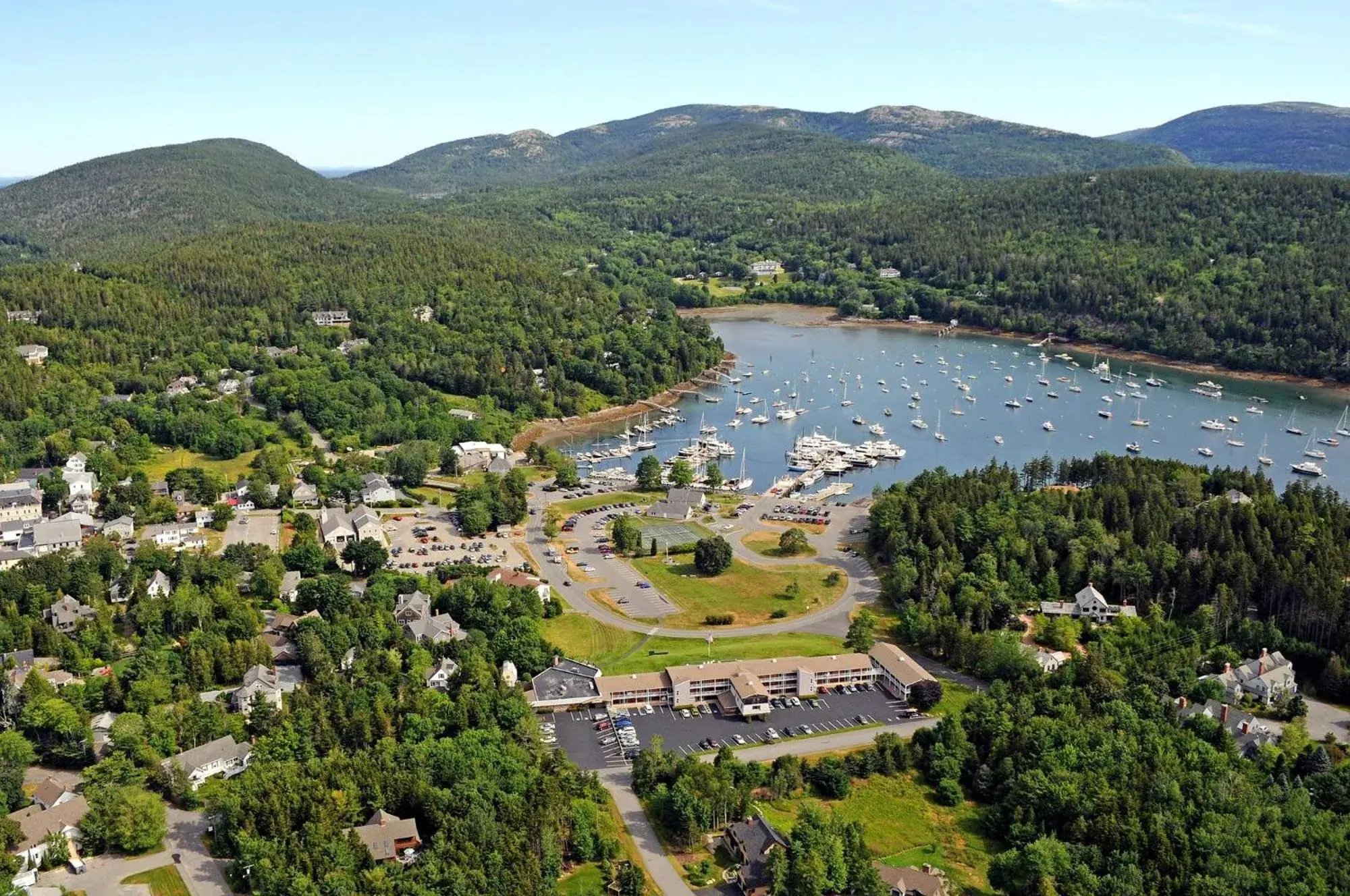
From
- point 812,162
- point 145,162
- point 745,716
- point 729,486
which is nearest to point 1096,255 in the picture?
point 729,486

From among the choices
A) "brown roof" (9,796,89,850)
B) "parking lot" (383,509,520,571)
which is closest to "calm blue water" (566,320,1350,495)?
"parking lot" (383,509,520,571)

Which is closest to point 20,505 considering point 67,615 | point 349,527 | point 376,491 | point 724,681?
point 67,615

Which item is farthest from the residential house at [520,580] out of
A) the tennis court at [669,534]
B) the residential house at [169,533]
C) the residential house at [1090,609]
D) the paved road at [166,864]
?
the residential house at [1090,609]

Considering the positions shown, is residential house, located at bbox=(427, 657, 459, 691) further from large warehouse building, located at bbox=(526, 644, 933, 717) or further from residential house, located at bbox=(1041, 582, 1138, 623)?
residential house, located at bbox=(1041, 582, 1138, 623)

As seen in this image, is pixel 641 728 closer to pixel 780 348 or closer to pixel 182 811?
pixel 182 811

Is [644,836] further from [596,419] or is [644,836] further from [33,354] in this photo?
[33,354]

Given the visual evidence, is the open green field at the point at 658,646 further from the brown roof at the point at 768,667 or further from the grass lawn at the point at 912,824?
the grass lawn at the point at 912,824
